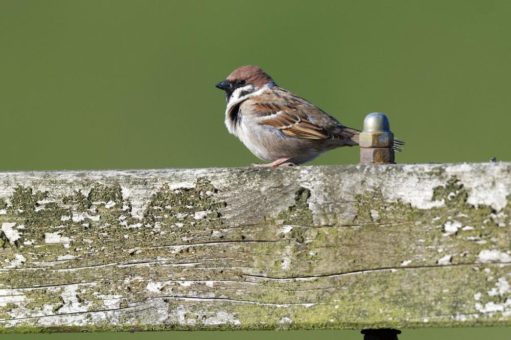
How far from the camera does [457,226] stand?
8.30 feet

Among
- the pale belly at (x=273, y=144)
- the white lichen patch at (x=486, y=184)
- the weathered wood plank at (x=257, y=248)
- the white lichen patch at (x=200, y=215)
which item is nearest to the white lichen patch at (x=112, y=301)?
the weathered wood plank at (x=257, y=248)

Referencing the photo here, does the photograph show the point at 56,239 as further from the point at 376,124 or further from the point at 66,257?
the point at 376,124

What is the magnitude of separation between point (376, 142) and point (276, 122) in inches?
138

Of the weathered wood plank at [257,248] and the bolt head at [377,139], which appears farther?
the bolt head at [377,139]

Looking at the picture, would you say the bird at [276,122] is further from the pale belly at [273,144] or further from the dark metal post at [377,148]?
the dark metal post at [377,148]

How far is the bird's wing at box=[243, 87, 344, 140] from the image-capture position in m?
6.18

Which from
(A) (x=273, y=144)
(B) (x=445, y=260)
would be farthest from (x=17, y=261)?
(A) (x=273, y=144)

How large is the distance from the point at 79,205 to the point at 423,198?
0.79 meters

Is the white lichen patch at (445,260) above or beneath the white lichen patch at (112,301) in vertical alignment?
above

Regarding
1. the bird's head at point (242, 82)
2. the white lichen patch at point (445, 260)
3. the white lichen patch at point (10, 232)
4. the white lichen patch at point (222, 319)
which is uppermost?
the bird's head at point (242, 82)

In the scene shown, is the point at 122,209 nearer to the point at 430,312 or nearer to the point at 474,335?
the point at 430,312

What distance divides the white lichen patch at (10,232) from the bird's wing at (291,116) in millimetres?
3456

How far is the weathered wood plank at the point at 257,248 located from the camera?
8.25 feet

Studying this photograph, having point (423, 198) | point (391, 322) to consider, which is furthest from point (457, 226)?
point (391, 322)
